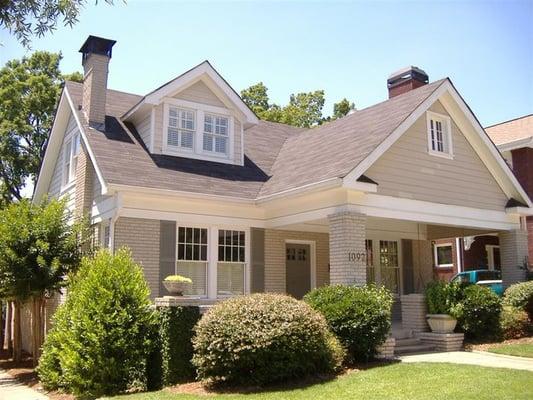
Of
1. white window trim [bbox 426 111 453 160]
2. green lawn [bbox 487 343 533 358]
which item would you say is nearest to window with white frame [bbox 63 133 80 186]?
white window trim [bbox 426 111 453 160]

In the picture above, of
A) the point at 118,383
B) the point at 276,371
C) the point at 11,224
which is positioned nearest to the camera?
the point at 276,371

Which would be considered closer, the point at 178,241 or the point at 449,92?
the point at 178,241

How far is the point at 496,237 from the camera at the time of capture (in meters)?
29.5

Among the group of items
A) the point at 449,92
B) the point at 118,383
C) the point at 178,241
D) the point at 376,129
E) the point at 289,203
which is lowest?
the point at 118,383

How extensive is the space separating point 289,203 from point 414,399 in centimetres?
759

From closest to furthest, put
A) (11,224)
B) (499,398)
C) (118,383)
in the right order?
1. (499,398)
2. (118,383)
3. (11,224)

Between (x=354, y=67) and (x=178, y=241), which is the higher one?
(x=354, y=67)

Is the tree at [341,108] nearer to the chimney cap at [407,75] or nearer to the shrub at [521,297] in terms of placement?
the chimney cap at [407,75]

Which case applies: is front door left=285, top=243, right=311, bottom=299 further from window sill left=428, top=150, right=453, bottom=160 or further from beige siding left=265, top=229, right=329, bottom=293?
window sill left=428, top=150, right=453, bottom=160

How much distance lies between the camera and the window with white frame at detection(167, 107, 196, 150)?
1614cm

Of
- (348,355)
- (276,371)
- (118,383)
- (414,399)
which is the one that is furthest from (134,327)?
(414,399)

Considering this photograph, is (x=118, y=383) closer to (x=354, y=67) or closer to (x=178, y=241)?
(x=178, y=241)

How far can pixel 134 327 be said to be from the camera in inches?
412

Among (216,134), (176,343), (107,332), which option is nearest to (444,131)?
(216,134)
